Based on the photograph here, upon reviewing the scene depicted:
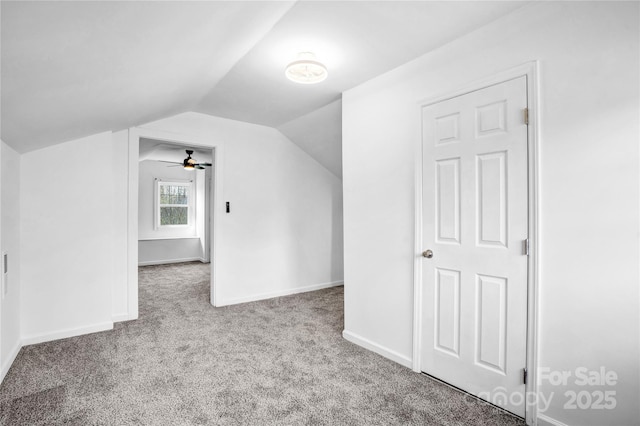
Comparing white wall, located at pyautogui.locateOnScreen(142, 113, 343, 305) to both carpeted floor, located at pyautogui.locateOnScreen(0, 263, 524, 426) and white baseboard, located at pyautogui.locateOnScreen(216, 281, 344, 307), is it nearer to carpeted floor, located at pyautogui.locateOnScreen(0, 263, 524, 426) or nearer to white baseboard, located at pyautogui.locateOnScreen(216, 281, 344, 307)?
white baseboard, located at pyautogui.locateOnScreen(216, 281, 344, 307)

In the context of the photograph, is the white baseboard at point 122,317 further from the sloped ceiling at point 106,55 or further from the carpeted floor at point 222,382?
the sloped ceiling at point 106,55

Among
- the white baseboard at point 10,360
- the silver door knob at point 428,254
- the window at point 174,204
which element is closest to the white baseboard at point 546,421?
the silver door knob at point 428,254

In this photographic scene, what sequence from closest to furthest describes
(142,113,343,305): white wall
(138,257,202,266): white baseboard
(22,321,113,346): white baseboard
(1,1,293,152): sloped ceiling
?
(1,1,293,152): sloped ceiling
(22,321,113,346): white baseboard
(142,113,343,305): white wall
(138,257,202,266): white baseboard

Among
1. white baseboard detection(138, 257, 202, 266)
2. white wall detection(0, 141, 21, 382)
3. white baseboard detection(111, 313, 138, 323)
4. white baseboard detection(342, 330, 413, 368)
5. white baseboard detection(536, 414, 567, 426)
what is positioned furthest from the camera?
white baseboard detection(138, 257, 202, 266)

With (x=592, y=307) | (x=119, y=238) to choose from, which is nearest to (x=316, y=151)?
(x=119, y=238)

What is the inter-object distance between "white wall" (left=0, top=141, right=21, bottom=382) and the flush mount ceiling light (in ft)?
6.90

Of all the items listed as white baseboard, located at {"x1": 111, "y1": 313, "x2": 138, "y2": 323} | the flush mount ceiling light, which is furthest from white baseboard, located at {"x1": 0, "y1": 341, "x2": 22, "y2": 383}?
the flush mount ceiling light

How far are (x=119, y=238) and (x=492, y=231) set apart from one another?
3.44 metres

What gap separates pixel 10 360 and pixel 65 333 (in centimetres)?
53

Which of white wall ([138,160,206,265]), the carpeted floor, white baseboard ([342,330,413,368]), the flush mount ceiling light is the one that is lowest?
the carpeted floor

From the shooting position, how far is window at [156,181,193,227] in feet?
23.0

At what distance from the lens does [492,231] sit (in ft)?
6.34

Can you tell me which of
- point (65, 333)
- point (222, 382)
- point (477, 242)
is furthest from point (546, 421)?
point (65, 333)

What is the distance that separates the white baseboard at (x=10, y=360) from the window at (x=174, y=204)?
451 cm
